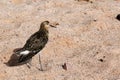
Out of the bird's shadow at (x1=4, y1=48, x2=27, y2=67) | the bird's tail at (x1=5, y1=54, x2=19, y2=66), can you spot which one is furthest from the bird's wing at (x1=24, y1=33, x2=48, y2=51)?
the bird's tail at (x1=5, y1=54, x2=19, y2=66)

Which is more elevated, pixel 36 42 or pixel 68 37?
pixel 36 42

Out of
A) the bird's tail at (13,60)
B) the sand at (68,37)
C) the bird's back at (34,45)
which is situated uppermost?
the bird's back at (34,45)

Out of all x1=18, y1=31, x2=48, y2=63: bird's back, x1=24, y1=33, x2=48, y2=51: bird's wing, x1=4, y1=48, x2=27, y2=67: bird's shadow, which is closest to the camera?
x1=18, y1=31, x2=48, y2=63: bird's back

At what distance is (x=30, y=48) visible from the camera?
8.71 metres

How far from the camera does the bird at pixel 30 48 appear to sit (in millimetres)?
8609

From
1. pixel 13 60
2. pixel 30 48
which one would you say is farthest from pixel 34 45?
pixel 13 60

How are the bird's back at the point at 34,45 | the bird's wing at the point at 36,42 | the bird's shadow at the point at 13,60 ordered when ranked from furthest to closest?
the bird's shadow at the point at 13,60
the bird's wing at the point at 36,42
the bird's back at the point at 34,45

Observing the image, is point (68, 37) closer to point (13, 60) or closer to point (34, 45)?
point (34, 45)

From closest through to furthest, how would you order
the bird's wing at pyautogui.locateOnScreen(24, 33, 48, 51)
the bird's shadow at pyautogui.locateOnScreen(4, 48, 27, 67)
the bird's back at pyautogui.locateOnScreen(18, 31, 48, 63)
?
the bird's back at pyautogui.locateOnScreen(18, 31, 48, 63) < the bird's wing at pyautogui.locateOnScreen(24, 33, 48, 51) < the bird's shadow at pyautogui.locateOnScreen(4, 48, 27, 67)

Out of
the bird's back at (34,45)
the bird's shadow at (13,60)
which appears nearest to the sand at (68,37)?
the bird's shadow at (13,60)

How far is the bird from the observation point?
28.2ft

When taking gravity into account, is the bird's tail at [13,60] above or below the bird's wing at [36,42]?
below

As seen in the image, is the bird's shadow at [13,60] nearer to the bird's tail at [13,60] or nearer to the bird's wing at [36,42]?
the bird's tail at [13,60]

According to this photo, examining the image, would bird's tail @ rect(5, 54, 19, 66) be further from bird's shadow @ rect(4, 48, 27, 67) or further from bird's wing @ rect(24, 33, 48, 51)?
bird's wing @ rect(24, 33, 48, 51)
